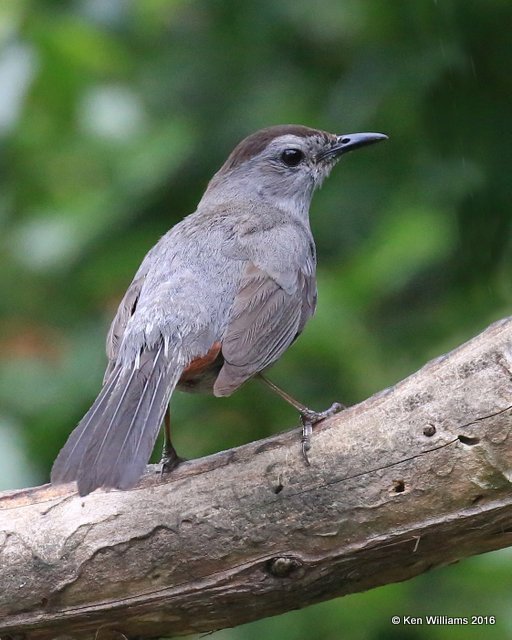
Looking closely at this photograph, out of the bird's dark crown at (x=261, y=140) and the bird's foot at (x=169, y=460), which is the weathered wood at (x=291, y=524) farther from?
the bird's dark crown at (x=261, y=140)

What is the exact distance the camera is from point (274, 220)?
5273 mm

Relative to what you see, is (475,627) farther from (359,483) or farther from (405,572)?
(359,483)

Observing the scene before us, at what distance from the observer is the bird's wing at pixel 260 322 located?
13.6ft

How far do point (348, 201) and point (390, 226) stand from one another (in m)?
0.37

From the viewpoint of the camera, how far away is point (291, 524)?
12.5ft

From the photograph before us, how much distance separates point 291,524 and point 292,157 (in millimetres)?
2492

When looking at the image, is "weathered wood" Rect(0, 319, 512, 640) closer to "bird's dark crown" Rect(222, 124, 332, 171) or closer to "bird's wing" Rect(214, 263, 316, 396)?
"bird's wing" Rect(214, 263, 316, 396)

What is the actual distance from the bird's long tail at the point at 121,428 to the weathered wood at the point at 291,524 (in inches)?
13.0

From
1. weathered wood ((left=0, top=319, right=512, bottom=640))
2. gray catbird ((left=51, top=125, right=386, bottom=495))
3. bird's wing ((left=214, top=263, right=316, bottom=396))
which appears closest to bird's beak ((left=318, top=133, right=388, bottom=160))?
gray catbird ((left=51, top=125, right=386, bottom=495))

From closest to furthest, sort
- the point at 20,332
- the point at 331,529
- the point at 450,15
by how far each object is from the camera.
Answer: the point at 331,529, the point at 450,15, the point at 20,332

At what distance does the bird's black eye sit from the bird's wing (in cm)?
100

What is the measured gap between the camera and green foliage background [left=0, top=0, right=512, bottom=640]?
195 inches

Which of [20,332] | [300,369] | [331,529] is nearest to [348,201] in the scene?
[300,369]

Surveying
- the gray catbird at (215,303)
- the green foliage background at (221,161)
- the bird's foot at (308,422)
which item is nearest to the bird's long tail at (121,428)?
the gray catbird at (215,303)
